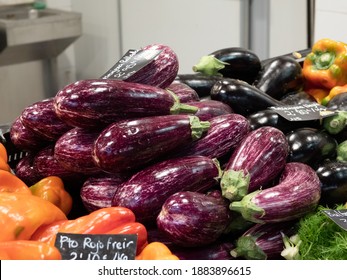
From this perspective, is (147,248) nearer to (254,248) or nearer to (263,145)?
(254,248)

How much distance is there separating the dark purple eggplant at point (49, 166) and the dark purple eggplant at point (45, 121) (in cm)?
4

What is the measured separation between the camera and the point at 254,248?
3.42 feet

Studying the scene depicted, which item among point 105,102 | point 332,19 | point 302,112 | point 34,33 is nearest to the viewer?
point 105,102

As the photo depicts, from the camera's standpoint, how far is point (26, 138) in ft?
4.32

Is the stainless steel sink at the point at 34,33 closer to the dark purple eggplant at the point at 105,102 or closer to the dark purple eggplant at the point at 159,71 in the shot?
the dark purple eggplant at the point at 159,71

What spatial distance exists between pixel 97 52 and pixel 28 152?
2.74 m

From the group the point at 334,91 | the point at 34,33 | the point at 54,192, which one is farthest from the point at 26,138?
the point at 34,33

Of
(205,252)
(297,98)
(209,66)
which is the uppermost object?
(209,66)

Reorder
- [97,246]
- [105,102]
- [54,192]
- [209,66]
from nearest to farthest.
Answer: [97,246]
[105,102]
[54,192]
[209,66]

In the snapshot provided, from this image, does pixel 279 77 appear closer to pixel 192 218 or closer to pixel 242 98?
pixel 242 98

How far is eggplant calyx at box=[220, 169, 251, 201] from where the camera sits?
40.6 inches

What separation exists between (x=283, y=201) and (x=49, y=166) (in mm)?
534
